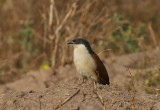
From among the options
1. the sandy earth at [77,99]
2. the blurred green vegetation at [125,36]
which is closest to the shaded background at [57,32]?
the blurred green vegetation at [125,36]

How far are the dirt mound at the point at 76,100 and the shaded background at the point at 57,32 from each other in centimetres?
207

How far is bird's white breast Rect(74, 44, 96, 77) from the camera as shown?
15.0 feet

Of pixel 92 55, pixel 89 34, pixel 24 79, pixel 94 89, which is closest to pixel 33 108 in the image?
pixel 94 89

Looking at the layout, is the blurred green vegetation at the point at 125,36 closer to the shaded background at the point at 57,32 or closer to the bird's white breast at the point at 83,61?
the shaded background at the point at 57,32

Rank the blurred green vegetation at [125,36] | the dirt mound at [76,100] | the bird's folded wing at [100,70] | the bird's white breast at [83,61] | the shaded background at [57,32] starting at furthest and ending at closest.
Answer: the blurred green vegetation at [125,36], the shaded background at [57,32], the bird's folded wing at [100,70], the bird's white breast at [83,61], the dirt mound at [76,100]

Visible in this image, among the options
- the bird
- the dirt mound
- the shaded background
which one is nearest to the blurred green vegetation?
the shaded background

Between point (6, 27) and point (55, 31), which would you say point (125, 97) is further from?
point (6, 27)

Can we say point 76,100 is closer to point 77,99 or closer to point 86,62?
point 77,99

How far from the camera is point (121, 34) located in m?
8.41

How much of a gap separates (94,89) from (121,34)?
4.62 metres

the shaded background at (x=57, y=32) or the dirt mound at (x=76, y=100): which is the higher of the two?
the shaded background at (x=57, y=32)

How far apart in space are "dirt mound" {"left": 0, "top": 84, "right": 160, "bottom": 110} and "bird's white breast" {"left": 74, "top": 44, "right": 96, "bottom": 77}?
0.52m

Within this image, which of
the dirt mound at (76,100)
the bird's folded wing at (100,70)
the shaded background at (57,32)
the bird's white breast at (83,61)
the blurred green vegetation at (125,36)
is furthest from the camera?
the blurred green vegetation at (125,36)

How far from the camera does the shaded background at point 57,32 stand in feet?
23.1
